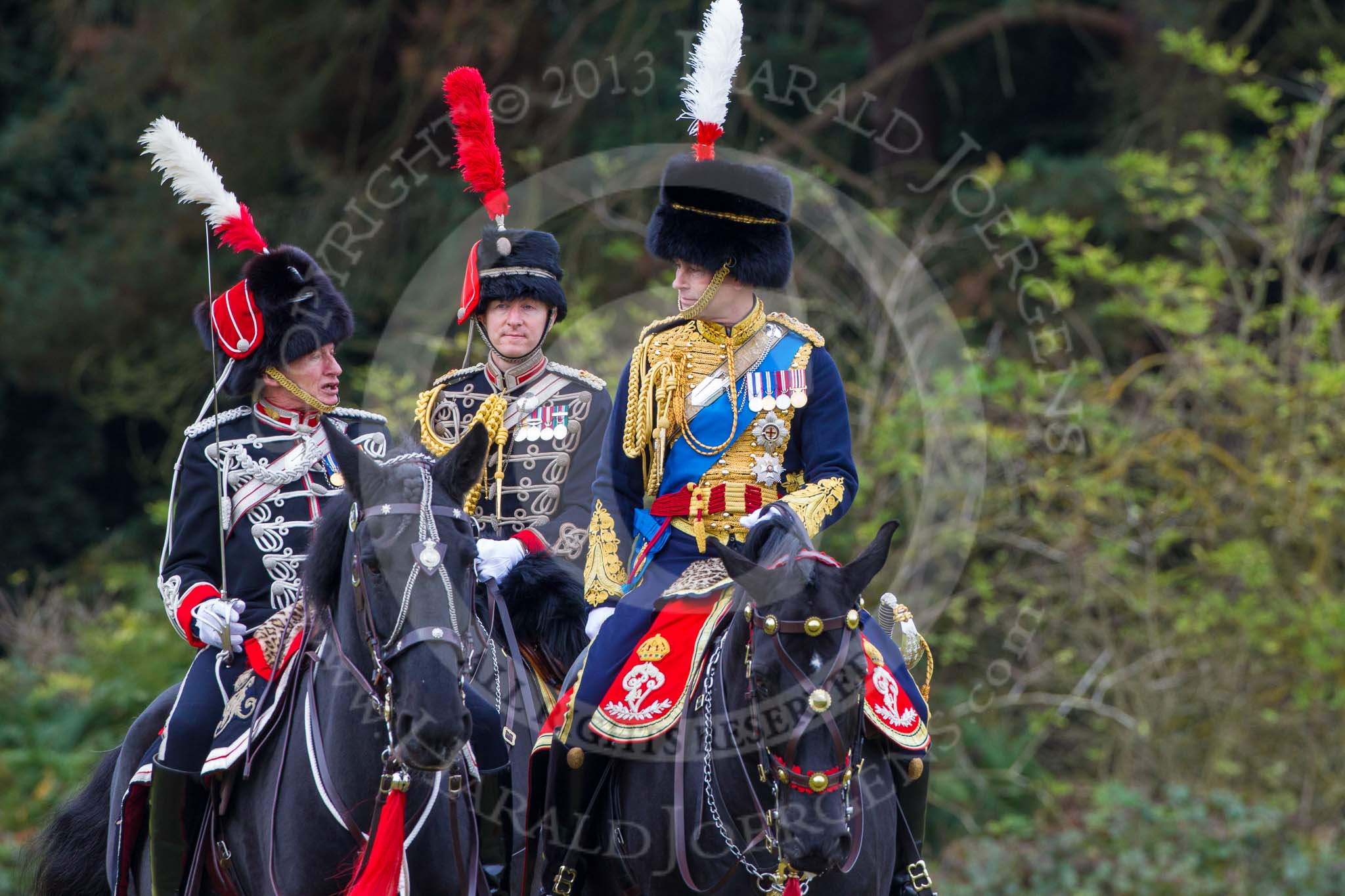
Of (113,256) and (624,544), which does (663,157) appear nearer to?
(113,256)

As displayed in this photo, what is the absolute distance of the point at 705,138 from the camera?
5004mm

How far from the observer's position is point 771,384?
5023 millimetres

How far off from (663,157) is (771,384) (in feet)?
22.3

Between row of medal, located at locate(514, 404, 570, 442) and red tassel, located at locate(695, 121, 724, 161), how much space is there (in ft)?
3.98

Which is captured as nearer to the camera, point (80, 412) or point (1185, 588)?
point (1185, 588)

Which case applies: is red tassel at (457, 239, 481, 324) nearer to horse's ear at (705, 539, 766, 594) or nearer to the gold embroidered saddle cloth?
the gold embroidered saddle cloth

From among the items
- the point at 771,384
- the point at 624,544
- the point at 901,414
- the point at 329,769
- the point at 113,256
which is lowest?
the point at 329,769

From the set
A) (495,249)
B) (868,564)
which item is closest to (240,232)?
(495,249)

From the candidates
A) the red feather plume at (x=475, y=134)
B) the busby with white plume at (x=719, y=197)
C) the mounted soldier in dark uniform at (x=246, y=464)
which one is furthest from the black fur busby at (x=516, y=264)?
the busby with white plume at (x=719, y=197)

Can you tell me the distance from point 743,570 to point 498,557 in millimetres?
1370

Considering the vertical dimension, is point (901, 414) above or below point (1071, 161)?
below

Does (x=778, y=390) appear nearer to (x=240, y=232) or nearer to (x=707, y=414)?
(x=707, y=414)

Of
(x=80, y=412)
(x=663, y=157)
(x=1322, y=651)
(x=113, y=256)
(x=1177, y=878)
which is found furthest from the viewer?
(x=80, y=412)

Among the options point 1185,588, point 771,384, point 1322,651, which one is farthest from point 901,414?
point 771,384
